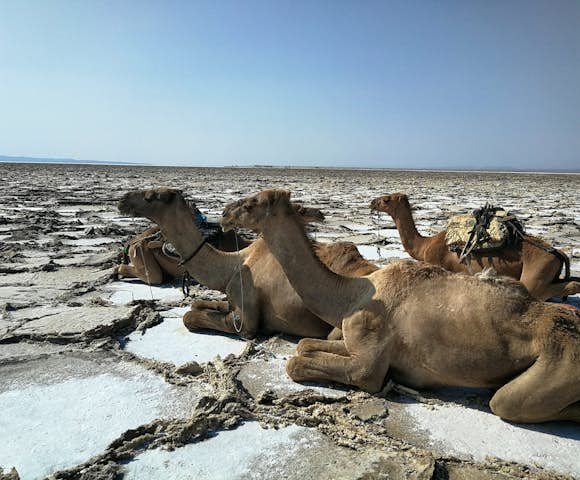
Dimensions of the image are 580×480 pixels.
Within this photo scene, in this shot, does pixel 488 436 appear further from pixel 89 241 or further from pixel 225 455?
pixel 89 241

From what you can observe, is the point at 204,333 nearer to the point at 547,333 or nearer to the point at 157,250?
the point at 157,250

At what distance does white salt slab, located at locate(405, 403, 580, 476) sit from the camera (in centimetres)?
292

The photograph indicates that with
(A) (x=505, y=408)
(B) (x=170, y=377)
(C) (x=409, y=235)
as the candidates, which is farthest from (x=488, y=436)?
(C) (x=409, y=235)

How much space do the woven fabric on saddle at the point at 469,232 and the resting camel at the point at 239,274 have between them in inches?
75.0

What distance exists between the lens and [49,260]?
800cm

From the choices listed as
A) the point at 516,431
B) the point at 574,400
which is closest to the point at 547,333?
the point at 574,400

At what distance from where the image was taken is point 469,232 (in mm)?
6105

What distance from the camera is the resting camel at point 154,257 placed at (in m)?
6.49

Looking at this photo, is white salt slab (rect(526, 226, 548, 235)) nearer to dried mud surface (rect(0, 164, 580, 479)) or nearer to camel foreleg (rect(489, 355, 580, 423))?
dried mud surface (rect(0, 164, 580, 479))

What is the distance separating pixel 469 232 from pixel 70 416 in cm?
480

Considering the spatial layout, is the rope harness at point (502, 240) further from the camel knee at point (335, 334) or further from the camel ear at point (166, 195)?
the camel ear at point (166, 195)

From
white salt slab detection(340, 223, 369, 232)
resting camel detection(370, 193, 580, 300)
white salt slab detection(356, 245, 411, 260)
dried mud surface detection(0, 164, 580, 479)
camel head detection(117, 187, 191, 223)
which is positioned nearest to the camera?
dried mud surface detection(0, 164, 580, 479)

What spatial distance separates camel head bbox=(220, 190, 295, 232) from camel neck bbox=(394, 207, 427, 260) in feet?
11.1

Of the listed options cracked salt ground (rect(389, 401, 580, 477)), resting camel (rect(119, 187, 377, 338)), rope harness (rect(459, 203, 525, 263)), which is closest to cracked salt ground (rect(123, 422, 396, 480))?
A: cracked salt ground (rect(389, 401, 580, 477))
